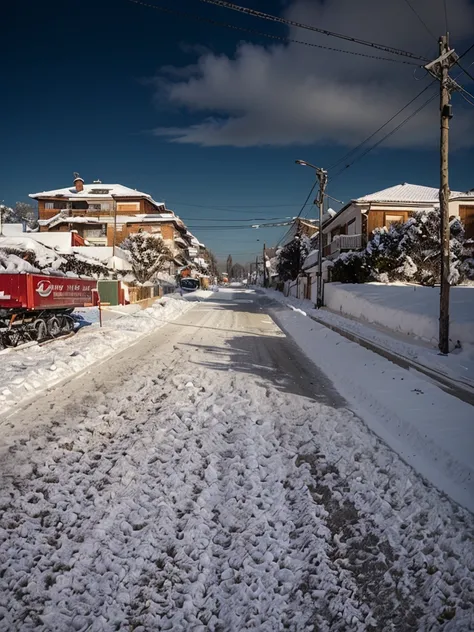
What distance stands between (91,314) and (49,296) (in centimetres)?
803

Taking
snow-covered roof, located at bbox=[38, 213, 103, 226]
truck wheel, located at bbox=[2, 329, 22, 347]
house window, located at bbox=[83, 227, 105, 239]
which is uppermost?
snow-covered roof, located at bbox=[38, 213, 103, 226]

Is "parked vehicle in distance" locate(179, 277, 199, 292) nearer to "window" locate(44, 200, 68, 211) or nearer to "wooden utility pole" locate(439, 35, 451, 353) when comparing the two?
"window" locate(44, 200, 68, 211)

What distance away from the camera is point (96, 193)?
5953 centimetres

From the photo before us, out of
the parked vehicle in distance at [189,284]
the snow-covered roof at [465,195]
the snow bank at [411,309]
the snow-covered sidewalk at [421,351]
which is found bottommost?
the snow-covered sidewalk at [421,351]

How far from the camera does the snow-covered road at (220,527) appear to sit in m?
2.36

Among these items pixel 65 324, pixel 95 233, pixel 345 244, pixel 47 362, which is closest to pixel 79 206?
pixel 95 233

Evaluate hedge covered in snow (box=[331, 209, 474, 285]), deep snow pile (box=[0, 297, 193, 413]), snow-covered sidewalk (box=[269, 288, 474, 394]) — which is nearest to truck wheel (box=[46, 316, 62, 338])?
deep snow pile (box=[0, 297, 193, 413])

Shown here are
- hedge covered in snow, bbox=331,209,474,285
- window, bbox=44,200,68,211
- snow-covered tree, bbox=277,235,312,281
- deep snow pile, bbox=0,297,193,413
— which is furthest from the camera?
window, bbox=44,200,68,211

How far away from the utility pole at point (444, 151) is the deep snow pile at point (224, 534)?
656 cm

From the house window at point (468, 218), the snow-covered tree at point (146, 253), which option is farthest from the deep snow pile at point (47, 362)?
the house window at point (468, 218)

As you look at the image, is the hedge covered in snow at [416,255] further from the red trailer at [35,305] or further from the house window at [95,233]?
the house window at [95,233]

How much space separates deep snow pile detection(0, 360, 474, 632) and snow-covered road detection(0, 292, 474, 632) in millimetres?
12

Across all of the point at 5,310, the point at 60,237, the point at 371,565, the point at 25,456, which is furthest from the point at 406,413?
the point at 60,237

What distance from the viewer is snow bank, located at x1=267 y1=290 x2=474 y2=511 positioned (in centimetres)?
412
